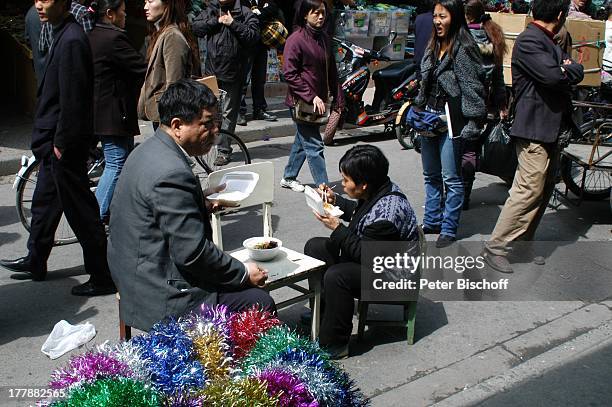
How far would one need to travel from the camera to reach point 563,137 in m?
5.19

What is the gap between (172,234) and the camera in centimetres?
309

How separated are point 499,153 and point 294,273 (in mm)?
3391

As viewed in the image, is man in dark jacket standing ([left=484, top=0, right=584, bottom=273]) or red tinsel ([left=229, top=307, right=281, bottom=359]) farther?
man in dark jacket standing ([left=484, top=0, right=584, bottom=273])

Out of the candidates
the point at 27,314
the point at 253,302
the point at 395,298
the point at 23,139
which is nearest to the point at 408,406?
the point at 395,298

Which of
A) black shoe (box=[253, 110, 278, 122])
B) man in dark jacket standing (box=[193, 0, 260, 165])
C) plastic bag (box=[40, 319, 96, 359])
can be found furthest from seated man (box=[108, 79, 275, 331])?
black shoe (box=[253, 110, 278, 122])

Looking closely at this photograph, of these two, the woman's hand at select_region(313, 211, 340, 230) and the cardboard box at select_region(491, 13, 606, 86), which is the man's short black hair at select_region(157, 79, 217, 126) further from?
the cardboard box at select_region(491, 13, 606, 86)

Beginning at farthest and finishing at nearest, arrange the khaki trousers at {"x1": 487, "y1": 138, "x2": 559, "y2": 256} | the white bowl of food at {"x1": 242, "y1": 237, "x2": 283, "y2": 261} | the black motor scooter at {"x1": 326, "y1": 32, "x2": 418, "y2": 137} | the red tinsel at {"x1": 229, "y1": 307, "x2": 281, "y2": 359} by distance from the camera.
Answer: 1. the black motor scooter at {"x1": 326, "y1": 32, "x2": 418, "y2": 137}
2. the khaki trousers at {"x1": 487, "y1": 138, "x2": 559, "y2": 256}
3. the white bowl of food at {"x1": 242, "y1": 237, "x2": 283, "y2": 261}
4. the red tinsel at {"x1": 229, "y1": 307, "x2": 281, "y2": 359}

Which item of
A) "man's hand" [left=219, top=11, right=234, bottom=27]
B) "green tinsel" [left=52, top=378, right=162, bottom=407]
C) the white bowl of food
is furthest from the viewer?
"man's hand" [left=219, top=11, right=234, bottom=27]

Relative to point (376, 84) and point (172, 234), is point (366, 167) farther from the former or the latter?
point (376, 84)

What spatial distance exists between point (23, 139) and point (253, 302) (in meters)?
6.04

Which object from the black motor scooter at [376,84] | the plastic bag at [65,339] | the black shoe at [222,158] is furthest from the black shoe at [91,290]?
the black motor scooter at [376,84]

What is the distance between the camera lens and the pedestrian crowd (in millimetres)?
3205

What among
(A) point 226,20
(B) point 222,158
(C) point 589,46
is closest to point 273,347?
(B) point 222,158

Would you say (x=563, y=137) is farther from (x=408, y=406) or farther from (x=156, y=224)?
(x=156, y=224)
